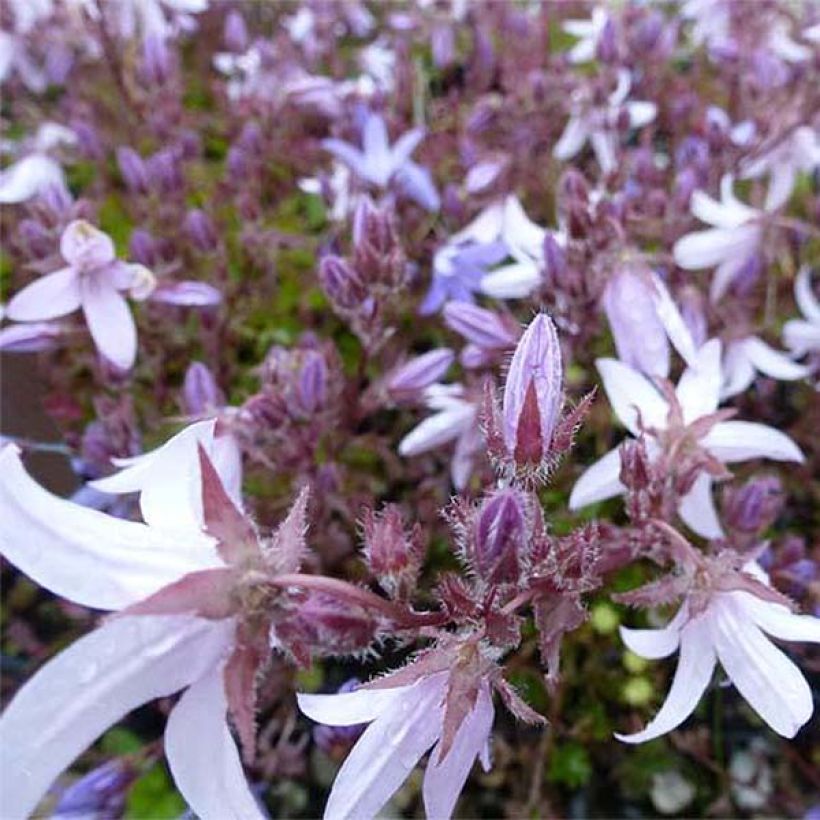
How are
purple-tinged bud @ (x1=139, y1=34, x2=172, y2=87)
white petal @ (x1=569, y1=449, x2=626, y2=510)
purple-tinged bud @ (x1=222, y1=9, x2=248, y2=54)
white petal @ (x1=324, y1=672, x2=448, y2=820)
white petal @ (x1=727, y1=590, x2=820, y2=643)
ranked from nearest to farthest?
white petal @ (x1=324, y1=672, x2=448, y2=820)
white petal @ (x1=727, y1=590, x2=820, y2=643)
white petal @ (x1=569, y1=449, x2=626, y2=510)
purple-tinged bud @ (x1=139, y1=34, x2=172, y2=87)
purple-tinged bud @ (x1=222, y1=9, x2=248, y2=54)

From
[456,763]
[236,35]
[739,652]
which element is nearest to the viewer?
[456,763]

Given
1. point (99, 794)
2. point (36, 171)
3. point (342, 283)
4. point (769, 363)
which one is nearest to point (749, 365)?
point (769, 363)

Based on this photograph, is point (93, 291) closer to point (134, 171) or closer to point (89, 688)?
point (134, 171)

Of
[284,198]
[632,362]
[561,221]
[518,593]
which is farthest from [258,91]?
[518,593]

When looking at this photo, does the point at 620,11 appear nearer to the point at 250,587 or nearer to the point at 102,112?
the point at 102,112

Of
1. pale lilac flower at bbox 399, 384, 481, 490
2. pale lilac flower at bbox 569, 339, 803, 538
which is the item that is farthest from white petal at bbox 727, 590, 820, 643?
pale lilac flower at bbox 399, 384, 481, 490

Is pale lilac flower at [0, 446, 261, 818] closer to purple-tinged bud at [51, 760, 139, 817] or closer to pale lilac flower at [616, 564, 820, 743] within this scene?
pale lilac flower at [616, 564, 820, 743]
